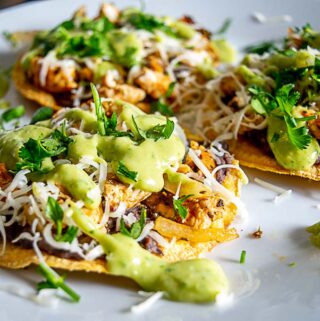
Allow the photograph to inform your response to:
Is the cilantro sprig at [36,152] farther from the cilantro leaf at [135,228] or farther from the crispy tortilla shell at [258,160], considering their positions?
the crispy tortilla shell at [258,160]

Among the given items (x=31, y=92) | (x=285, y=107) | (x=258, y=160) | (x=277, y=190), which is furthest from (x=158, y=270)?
(x=31, y=92)

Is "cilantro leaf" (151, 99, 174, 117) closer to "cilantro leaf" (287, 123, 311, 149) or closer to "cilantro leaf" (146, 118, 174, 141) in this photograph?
"cilantro leaf" (146, 118, 174, 141)

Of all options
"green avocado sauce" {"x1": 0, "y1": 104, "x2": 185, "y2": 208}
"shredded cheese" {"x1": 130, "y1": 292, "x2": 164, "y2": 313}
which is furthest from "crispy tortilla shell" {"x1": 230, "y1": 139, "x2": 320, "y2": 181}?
"shredded cheese" {"x1": 130, "y1": 292, "x2": 164, "y2": 313}

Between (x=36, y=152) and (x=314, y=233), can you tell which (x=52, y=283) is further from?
(x=314, y=233)

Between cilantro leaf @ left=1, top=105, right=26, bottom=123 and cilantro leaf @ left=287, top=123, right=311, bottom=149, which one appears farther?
cilantro leaf @ left=1, top=105, right=26, bottom=123

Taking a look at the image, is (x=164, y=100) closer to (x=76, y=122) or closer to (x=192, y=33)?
(x=192, y=33)
